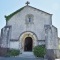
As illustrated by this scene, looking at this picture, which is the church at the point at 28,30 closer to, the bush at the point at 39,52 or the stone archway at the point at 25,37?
the stone archway at the point at 25,37

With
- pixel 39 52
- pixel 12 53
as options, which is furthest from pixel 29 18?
pixel 39 52

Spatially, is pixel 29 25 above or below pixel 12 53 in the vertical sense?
above

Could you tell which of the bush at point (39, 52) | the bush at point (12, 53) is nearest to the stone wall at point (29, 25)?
the bush at point (12, 53)

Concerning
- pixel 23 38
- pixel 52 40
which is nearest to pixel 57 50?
pixel 52 40

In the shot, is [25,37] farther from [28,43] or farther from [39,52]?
[39,52]

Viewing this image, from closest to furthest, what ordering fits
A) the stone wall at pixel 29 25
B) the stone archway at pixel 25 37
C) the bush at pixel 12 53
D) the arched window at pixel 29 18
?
the bush at pixel 12 53 < the stone archway at pixel 25 37 < the stone wall at pixel 29 25 < the arched window at pixel 29 18

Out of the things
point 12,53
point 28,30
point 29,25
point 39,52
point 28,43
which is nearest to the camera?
point 39,52

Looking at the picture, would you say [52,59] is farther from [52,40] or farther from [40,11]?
[40,11]

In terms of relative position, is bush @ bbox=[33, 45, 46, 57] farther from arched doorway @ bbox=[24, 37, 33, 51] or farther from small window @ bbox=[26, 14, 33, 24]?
small window @ bbox=[26, 14, 33, 24]

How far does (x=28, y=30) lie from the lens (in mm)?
25734

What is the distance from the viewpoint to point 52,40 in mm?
24625

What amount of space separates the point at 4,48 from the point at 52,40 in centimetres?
670

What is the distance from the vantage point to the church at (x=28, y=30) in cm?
2508

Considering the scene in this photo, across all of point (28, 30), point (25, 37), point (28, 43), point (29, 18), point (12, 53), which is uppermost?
point (29, 18)
